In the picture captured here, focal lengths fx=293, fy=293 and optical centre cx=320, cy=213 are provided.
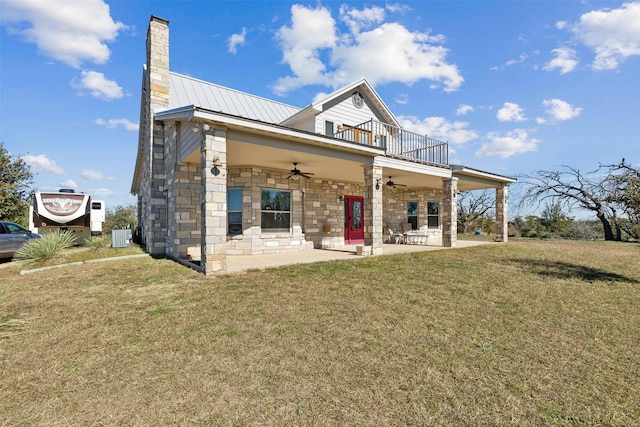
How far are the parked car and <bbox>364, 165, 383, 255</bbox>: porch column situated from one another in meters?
11.6

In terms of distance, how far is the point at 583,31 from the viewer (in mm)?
7984

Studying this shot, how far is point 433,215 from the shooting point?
16953 mm

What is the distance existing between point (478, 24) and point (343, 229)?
27.9ft

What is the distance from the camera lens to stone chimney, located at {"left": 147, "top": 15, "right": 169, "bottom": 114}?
34.1ft

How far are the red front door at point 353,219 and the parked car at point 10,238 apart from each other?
11.7 meters

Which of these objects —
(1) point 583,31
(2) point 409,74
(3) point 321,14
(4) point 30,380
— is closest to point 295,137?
(3) point 321,14

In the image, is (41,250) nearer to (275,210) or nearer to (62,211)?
(62,211)

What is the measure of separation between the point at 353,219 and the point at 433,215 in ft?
19.8

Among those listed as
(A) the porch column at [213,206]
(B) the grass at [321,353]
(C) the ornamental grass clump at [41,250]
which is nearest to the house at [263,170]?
(A) the porch column at [213,206]

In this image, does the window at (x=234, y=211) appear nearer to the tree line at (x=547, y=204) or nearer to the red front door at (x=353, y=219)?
the red front door at (x=353, y=219)

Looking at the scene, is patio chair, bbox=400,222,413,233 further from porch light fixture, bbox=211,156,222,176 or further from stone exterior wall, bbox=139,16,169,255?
porch light fixture, bbox=211,156,222,176

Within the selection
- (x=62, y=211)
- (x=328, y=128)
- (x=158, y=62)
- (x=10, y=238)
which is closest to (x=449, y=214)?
(x=328, y=128)

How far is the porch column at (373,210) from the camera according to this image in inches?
374

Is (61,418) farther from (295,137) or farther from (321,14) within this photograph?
(321,14)
